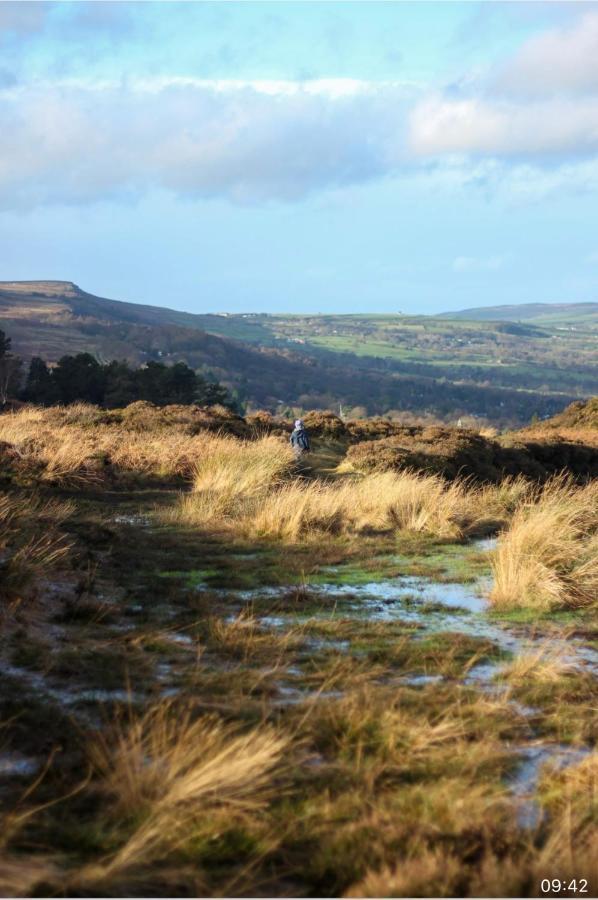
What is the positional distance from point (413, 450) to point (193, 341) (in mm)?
106142

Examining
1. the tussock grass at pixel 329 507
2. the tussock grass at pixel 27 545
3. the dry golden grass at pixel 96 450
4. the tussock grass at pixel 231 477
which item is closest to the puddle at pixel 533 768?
the tussock grass at pixel 27 545

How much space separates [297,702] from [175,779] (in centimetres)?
141

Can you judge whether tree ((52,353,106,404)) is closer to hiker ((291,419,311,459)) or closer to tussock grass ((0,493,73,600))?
hiker ((291,419,311,459))

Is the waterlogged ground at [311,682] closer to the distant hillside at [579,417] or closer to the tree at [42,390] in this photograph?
the distant hillside at [579,417]

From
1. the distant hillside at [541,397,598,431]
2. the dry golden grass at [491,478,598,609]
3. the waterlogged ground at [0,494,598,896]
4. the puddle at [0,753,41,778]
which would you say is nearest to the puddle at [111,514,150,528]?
the waterlogged ground at [0,494,598,896]

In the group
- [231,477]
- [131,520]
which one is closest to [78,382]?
[231,477]

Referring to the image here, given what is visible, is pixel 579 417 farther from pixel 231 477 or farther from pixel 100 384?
pixel 231 477

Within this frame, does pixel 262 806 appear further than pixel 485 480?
No

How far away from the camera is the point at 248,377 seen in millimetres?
109125

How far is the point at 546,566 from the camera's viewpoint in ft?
30.7

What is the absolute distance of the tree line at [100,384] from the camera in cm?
4188

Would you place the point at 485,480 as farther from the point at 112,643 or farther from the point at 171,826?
the point at 171,826

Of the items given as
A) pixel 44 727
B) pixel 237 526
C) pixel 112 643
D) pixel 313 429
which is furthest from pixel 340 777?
pixel 313 429

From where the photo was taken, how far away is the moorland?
154 inches
